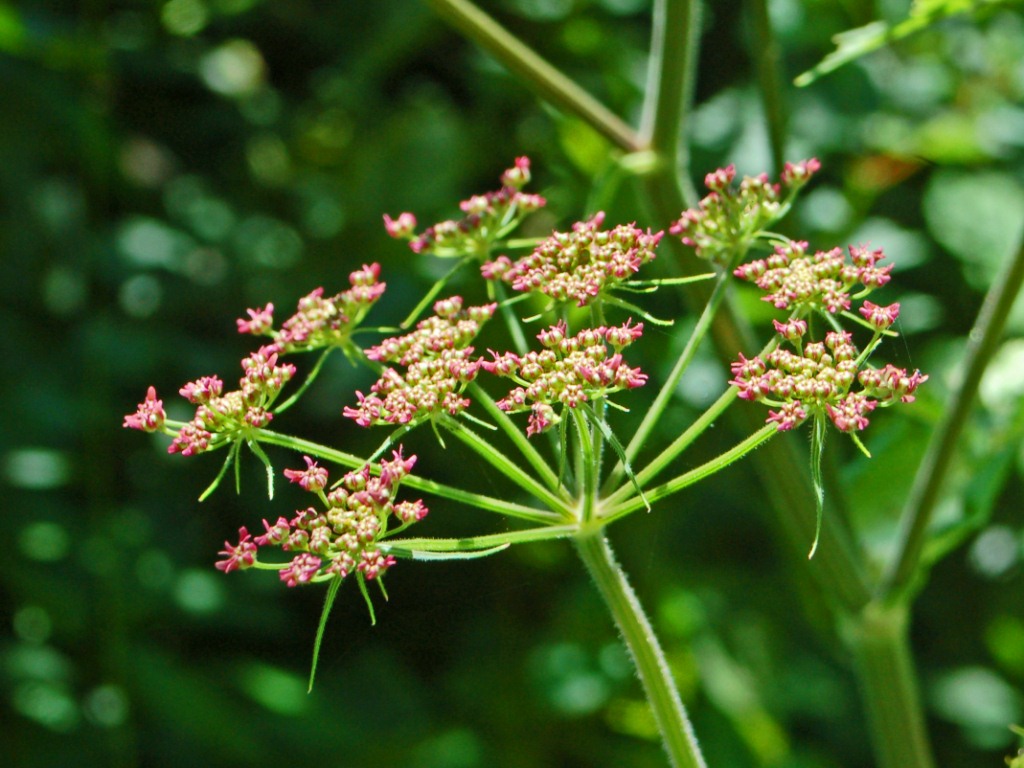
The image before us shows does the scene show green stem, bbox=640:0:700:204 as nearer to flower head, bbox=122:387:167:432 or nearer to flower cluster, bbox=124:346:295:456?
flower cluster, bbox=124:346:295:456

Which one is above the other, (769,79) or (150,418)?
(769,79)

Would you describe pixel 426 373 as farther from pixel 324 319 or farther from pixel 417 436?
pixel 417 436

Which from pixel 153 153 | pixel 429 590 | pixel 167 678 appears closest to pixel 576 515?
pixel 429 590

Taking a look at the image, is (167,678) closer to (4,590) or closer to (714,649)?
(4,590)

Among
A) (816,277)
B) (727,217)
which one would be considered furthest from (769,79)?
(816,277)

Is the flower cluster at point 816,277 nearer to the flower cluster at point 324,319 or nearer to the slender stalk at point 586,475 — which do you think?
the slender stalk at point 586,475

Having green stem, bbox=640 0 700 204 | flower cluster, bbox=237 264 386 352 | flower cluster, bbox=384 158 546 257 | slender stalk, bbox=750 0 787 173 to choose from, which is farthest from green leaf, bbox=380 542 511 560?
slender stalk, bbox=750 0 787 173

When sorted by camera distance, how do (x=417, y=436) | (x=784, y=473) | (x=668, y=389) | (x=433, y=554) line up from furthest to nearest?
(x=417, y=436) → (x=784, y=473) → (x=668, y=389) → (x=433, y=554)
